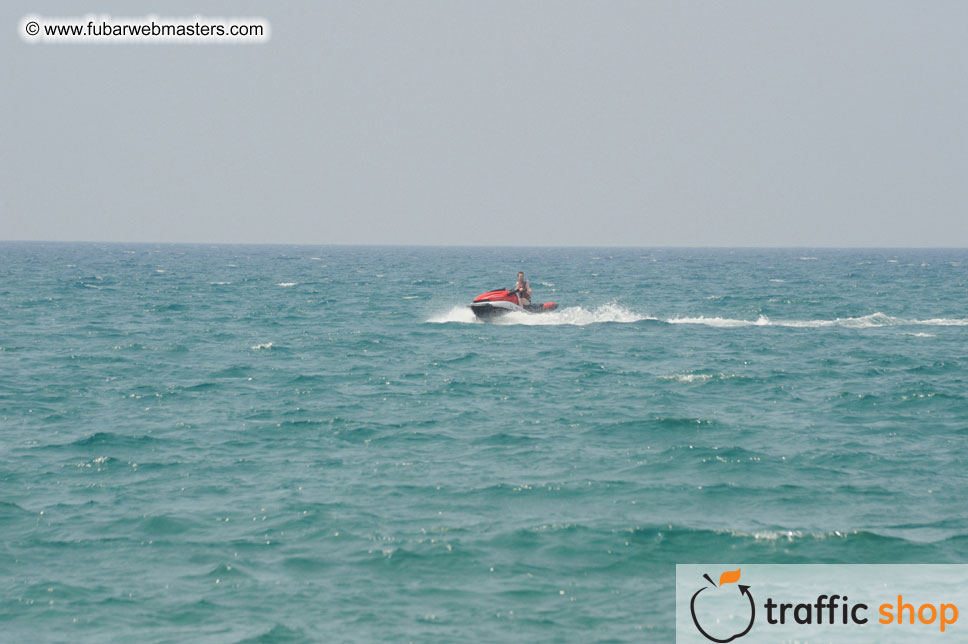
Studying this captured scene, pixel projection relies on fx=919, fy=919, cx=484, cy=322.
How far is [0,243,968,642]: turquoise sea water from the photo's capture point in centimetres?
1180

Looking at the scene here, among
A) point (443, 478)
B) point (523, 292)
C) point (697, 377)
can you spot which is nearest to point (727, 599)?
point (443, 478)

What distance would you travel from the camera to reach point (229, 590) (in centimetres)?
1205

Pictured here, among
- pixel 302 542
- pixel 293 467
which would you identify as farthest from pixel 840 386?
pixel 302 542

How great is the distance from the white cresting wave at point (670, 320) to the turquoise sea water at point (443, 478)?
18.8 feet

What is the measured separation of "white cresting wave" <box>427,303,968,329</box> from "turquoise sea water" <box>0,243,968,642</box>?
5.73 m

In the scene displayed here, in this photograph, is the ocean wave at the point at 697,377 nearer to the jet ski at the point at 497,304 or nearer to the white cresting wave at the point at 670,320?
the jet ski at the point at 497,304

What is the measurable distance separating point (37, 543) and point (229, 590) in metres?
3.65

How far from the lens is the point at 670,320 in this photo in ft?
152

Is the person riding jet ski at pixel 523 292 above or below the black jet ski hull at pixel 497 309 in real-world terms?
above

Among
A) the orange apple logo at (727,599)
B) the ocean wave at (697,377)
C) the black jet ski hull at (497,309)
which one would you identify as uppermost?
the black jet ski hull at (497,309)

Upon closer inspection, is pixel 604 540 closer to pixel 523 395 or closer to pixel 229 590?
pixel 229 590

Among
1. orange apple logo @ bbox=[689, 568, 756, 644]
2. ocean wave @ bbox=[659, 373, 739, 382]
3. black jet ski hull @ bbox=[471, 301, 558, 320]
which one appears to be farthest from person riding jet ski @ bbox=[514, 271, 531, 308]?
orange apple logo @ bbox=[689, 568, 756, 644]

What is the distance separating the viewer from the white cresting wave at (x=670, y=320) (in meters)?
43.0

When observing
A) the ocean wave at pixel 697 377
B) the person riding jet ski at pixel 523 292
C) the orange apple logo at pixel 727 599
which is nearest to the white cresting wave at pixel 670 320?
the person riding jet ski at pixel 523 292
